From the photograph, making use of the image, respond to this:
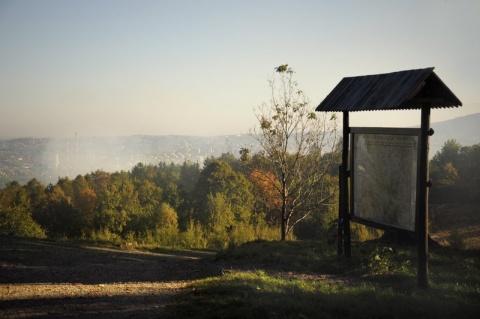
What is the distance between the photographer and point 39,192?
283ft

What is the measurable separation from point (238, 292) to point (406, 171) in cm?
506

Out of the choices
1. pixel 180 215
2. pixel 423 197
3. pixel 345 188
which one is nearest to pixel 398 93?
pixel 423 197

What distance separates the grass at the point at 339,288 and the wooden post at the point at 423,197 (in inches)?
17.3

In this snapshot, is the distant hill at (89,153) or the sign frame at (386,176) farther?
the distant hill at (89,153)

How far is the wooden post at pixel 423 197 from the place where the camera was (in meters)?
9.92

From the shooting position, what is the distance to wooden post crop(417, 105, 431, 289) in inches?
391

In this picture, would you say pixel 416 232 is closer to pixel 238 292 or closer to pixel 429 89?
pixel 429 89

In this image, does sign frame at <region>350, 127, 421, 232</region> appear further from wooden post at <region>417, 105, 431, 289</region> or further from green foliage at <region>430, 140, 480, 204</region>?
green foliage at <region>430, 140, 480, 204</region>

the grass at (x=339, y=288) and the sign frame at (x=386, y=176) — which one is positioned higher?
the sign frame at (x=386, y=176)

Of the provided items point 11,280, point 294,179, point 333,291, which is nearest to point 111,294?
point 11,280

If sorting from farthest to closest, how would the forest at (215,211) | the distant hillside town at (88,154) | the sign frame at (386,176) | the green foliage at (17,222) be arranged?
the distant hillside town at (88,154)
the green foliage at (17,222)
the forest at (215,211)
the sign frame at (386,176)

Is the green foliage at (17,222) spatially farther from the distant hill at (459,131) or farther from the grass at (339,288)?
the distant hill at (459,131)

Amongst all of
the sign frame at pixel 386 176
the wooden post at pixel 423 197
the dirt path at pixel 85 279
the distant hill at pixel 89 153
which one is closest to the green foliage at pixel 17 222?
the dirt path at pixel 85 279

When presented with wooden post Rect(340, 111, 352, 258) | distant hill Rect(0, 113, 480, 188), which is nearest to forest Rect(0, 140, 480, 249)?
wooden post Rect(340, 111, 352, 258)
